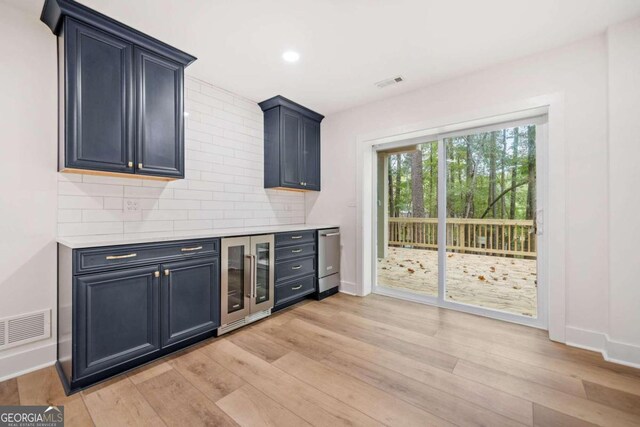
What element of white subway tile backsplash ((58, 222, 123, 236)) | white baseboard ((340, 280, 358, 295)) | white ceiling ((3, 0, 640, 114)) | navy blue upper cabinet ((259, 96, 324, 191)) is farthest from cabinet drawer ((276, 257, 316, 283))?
white ceiling ((3, 0, 640, 114))

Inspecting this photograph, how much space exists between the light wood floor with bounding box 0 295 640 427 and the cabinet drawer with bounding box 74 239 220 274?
77cm

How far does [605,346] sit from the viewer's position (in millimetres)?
2205

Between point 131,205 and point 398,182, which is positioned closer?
point 131,205

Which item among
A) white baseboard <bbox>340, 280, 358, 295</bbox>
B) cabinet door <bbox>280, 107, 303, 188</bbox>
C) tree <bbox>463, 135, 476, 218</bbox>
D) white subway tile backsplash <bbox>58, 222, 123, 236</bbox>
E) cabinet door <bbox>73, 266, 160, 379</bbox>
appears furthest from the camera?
white baseboard <bbox>340, 280, 358, 295</bbox>

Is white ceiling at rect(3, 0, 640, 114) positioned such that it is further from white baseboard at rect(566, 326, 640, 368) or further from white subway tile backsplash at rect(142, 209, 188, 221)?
white baseboard at rect(566, 326, 640, 368)

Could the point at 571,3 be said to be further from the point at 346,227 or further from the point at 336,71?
the point at 346,227

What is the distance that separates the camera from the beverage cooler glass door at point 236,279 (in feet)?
8.29

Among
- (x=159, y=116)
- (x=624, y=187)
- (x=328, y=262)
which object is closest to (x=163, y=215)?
(x=159, y=116)

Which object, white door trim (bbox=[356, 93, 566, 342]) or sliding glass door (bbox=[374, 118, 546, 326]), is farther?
sliding glass door (bbox=[374, 118, 546, 326])

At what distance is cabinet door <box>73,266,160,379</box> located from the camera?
1763 millimetres

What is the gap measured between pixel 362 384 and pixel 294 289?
5.09 ft

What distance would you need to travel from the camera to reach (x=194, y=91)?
9.68 ft

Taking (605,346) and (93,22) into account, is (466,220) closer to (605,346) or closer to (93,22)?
(605,346)

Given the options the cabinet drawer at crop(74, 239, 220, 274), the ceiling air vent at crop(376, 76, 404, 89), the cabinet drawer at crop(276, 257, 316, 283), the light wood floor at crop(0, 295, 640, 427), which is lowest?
the light wood floor at crop(0, 295, 640, 427)
